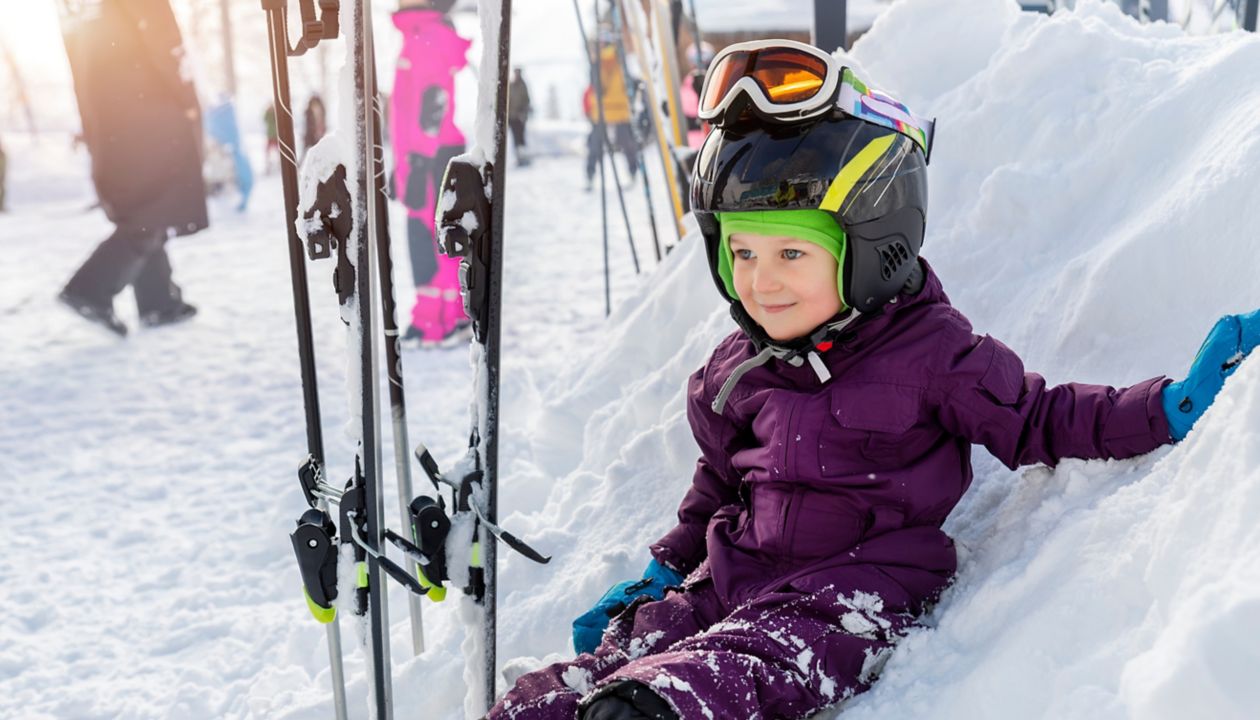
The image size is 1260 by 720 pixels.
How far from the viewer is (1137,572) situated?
4.84 feet

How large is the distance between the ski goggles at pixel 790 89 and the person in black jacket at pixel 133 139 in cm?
584

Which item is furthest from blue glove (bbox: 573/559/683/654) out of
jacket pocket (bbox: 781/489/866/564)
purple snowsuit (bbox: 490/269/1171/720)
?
jacket pocket (bbox: 781/489/866/564)

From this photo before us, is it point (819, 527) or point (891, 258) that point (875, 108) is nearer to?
point (891, 258)

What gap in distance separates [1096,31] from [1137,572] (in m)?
1.90

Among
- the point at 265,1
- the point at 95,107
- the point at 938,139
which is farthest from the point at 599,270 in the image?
the point at 265,1

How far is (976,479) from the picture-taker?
2.24 meters

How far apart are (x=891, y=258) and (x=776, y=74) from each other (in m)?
0.39

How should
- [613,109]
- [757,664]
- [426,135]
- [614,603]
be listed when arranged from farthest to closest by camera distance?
[613,109], [426,135], [614,603], [757,664]

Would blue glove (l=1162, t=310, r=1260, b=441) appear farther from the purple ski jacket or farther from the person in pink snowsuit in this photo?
the person in pink snowsuit

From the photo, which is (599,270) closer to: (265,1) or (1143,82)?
(1143,82)

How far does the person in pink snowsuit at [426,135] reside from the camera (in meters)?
6.50

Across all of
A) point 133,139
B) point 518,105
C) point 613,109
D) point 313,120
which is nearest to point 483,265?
point 133,139

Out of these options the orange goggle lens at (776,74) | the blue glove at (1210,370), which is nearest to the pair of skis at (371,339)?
the orange goggle lens at (776,74)

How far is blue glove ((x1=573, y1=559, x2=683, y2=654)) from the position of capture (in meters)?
2.17
